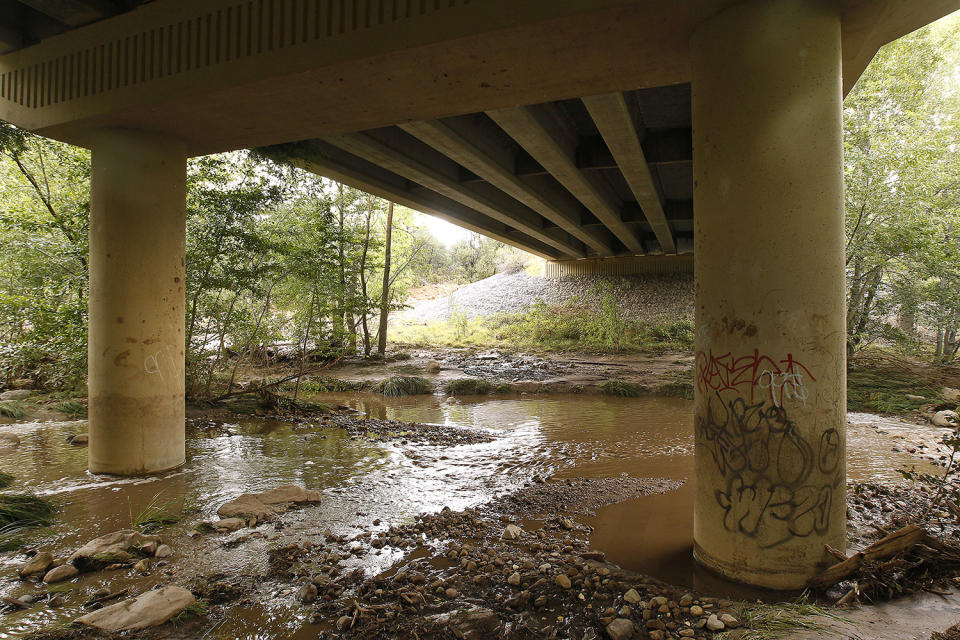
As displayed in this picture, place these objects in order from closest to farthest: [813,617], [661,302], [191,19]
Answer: [813,617] → [191,19] → [661,302]

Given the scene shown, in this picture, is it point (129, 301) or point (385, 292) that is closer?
point (129, 301)

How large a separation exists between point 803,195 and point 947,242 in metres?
12.6

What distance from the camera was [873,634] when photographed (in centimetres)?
Result: 248

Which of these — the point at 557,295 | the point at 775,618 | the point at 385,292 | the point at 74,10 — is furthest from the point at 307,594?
the point at 557,295

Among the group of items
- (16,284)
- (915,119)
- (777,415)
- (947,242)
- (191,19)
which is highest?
(915,119)

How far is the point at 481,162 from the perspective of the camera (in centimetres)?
945

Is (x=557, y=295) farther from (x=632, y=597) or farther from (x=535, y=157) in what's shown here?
(x=632, y=597)

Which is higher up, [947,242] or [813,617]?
[947,242]

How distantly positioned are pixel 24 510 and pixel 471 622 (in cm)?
421

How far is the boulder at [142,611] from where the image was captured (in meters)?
2.79

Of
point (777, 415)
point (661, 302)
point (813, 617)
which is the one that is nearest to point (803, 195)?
point (777, 415)

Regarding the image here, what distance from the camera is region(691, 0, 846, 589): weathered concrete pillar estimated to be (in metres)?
3.22

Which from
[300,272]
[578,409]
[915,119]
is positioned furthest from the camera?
[915,119]

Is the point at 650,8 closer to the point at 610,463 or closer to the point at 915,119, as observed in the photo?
the point at 610,463
